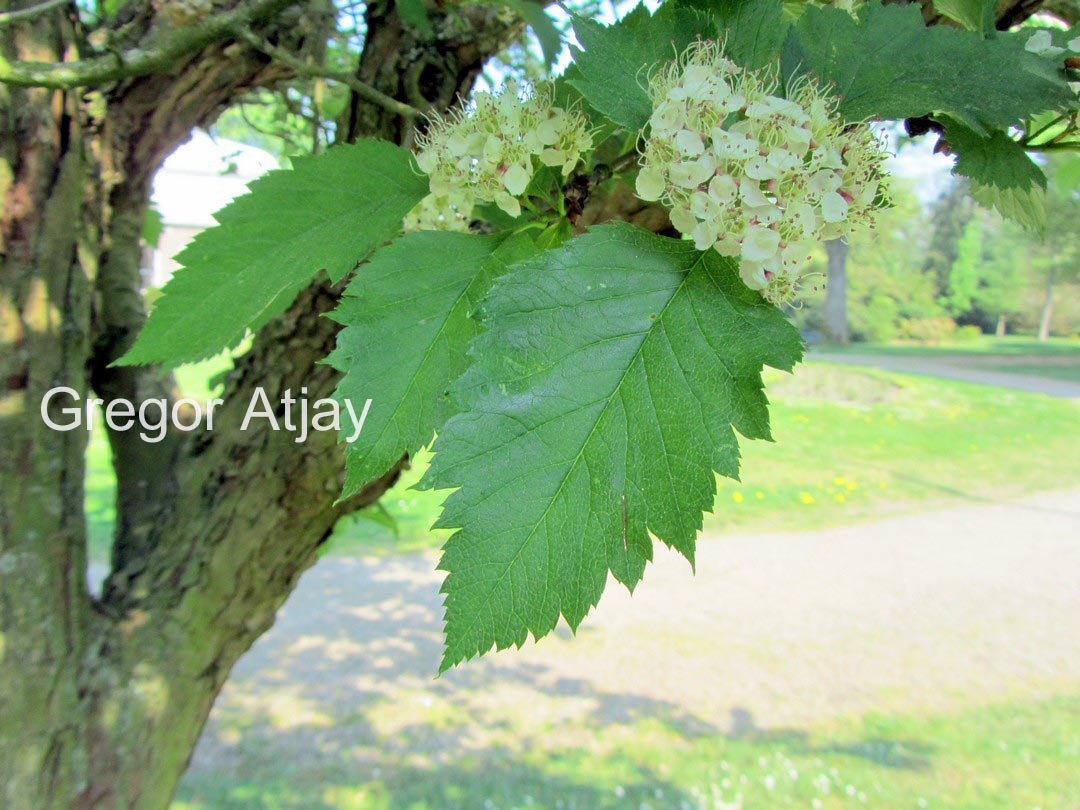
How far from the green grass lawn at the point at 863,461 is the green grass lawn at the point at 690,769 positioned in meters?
1.11

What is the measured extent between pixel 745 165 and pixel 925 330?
17.4 meters

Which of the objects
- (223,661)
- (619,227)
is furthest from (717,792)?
(619,227)

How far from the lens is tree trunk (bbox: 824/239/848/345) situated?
1226 centimetres

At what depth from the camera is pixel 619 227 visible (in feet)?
1.47

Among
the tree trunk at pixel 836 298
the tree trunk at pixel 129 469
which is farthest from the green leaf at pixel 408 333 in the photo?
the tree trunk at pixel 836 298

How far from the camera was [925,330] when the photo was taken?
16156mm

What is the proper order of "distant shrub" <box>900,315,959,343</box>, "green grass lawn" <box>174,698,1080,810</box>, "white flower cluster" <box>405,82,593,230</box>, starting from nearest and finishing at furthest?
"white flower cluster" <box>405,82,593,230</box> < "green grass lawn" <box>174,698,1080,810</box> < "distant shrub" <box>900,315,959,343</box>

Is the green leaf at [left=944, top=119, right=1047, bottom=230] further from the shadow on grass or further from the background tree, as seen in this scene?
the shadow on grass

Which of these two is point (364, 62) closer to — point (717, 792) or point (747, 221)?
point (747, 221)

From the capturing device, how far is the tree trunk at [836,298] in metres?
12.3

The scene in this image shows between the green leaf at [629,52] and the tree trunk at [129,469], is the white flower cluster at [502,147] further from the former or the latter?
the tree trunk at [129,469]

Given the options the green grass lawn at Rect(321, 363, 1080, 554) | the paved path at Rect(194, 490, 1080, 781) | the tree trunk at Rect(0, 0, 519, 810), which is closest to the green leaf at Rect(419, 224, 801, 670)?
the tree trunk at Rect(0, 0, 519, 810)

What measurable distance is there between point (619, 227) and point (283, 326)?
30.9 inches

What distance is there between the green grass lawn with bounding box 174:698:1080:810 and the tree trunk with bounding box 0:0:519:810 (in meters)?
1.81
